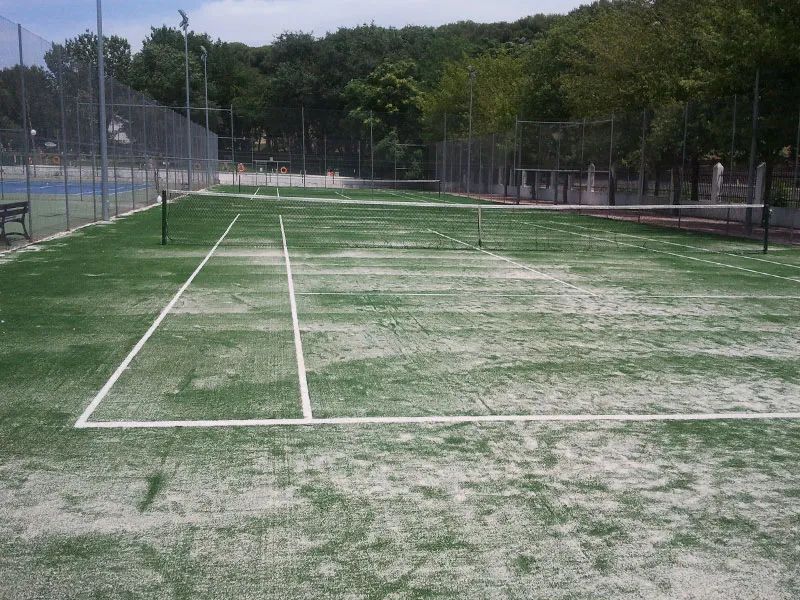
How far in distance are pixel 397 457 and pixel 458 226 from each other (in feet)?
72.2

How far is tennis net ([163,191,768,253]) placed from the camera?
2111 centimetres

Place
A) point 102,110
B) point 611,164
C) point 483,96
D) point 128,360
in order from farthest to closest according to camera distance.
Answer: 1. point 483,96
2. point 611,164
3. point 102,110
4. point 128,360

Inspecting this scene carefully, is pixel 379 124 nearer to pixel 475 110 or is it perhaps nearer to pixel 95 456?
pixel 475 110

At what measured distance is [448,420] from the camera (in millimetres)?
6551

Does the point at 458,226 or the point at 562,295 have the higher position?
the point at 458,226

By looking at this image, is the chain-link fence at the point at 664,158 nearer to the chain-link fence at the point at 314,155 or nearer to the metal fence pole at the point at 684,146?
the metal fence pole at the point at 684,146

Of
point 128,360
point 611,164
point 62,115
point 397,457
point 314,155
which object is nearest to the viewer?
point 397,457

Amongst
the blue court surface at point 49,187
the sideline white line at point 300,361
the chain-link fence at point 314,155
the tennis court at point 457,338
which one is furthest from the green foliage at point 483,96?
the sideline white line at point 300,361

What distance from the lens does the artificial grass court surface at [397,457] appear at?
13.6 feet

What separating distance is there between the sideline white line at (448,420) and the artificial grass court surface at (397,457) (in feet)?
0.43

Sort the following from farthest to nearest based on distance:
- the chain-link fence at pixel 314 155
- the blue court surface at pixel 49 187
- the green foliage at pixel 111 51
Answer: the green foliage at pixel 111 51 < the chain-link fence at pixel 314 155 < the blue court surface at pixel 49 187

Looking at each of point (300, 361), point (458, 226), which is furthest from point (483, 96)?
point (300, 361)

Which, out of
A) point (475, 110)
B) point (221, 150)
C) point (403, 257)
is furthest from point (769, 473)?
point (221, 150)

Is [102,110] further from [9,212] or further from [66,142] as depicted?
[9,212]
